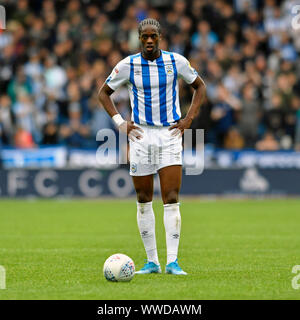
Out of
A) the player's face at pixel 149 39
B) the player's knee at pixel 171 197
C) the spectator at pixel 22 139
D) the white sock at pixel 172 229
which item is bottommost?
the white sock at pixel 172 229

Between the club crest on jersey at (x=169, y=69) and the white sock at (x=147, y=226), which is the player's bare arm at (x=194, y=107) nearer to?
the club crest on jersey at (x=169, y=69)

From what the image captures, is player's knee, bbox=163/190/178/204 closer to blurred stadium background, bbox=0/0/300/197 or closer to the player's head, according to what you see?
the player's head

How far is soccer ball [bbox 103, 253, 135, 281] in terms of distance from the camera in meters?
8.09

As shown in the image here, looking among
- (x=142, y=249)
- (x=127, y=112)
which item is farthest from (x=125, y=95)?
(x=142, y=249)

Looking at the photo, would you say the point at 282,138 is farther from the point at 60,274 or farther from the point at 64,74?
the point at 60,274

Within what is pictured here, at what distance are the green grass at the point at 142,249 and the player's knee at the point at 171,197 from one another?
2.56ft

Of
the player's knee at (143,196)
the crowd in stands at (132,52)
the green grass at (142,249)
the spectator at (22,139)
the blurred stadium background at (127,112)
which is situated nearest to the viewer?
the green grass at (142,249)

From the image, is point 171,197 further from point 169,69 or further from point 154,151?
point 169,69

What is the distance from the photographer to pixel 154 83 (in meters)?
8.80

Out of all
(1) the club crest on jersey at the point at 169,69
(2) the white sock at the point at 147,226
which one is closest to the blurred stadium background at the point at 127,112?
(2) the white sock at the point at 147,226

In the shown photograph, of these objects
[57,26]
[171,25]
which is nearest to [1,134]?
[57,26]

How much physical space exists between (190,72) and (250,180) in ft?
44.0

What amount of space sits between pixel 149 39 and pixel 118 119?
37.1 inches

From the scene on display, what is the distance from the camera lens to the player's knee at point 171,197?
8.70m
